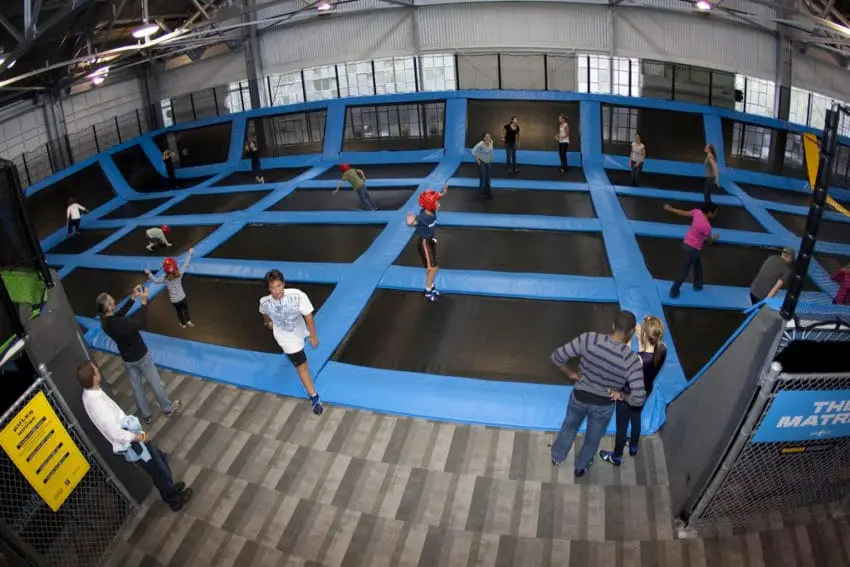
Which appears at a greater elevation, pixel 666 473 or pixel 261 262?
pixel 261 262

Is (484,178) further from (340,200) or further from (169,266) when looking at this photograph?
(169,266)

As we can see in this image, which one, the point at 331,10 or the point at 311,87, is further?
the point at 311,87

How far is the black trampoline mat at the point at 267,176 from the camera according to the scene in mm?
11578

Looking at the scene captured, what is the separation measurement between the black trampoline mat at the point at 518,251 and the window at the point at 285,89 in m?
11.4

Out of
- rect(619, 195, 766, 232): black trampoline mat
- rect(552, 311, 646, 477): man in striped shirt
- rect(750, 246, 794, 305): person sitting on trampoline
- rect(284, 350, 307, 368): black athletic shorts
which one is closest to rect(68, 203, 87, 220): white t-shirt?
rect(284, 350, 307, 368): black athletic shorts

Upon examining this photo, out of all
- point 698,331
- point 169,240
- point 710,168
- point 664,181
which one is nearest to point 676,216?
point 710,168

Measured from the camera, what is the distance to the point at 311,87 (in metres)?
18.7

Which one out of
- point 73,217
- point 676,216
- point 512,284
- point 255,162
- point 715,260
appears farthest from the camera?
point 255,162

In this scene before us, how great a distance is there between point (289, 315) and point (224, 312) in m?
2.55

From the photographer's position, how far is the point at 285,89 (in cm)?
1814

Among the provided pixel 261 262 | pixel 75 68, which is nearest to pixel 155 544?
pixel 261 262

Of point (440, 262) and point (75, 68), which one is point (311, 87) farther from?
point (440, 262)

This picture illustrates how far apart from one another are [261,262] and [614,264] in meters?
4.33

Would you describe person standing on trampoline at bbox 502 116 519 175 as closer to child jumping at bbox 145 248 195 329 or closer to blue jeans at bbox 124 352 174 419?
child jumping at bbox 145 248 195 329
